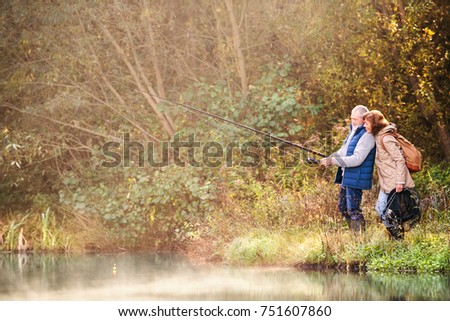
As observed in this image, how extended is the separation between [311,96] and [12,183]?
5.29m

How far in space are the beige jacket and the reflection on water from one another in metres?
1.06

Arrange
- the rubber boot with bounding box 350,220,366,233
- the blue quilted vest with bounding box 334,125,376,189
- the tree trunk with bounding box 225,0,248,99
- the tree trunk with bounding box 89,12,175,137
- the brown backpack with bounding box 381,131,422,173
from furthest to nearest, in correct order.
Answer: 1. the tree trunk with bounding box 89,12,175,137
2. the tree trunk with bounding box 225,0,248,99
3. the rubber boot with bounding box 350,220,366,233
4. the blue quilted vest with bounding box 334,125,376,189
5. the brown backpack with bounding box 381,131,422,173

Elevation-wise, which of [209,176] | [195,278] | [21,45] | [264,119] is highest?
[21,45]

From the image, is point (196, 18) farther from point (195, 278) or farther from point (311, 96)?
point (195, 278)

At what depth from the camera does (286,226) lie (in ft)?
36.4

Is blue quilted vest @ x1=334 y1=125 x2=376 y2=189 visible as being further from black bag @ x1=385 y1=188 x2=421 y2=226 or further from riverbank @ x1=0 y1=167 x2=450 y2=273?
Result: riverbank @ x1=0 y1=167 x2=450 y2=273

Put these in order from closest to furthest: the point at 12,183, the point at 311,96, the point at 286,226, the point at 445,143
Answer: the point at 286,226
the point at 445,143
the point at 311,96
the point at 12,183

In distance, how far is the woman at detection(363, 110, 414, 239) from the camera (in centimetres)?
930

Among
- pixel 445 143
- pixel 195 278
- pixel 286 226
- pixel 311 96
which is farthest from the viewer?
pixel 311 96

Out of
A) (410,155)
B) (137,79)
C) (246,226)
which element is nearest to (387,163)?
(410,155)

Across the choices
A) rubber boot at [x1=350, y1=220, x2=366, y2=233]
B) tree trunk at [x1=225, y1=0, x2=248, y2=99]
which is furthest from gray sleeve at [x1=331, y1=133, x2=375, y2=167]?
tree trunk at [x1=225, y1=0, x2=248, y2=99]

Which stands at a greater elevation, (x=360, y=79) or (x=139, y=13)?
(x=139, y=13)

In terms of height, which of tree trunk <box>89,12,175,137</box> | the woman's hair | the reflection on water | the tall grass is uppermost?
tree trunk <box>89,12,175,137</box>

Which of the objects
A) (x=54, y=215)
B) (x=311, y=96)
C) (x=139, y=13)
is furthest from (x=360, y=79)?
(x=54, y=215)
